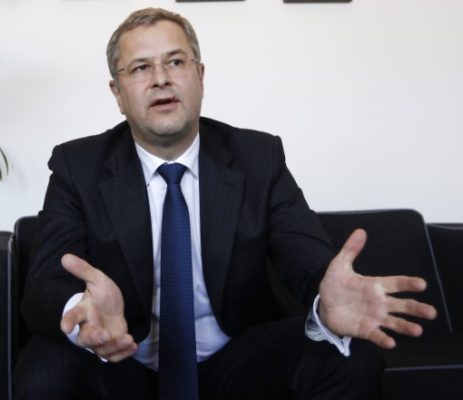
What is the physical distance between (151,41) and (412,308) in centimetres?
93

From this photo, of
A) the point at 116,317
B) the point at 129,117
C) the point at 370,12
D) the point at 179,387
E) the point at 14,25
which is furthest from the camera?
the point at 370,12

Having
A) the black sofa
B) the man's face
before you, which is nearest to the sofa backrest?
the black sofa

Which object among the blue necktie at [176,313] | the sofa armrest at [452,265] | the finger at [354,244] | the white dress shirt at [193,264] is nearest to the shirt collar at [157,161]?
the white dress shirt at [193,264]

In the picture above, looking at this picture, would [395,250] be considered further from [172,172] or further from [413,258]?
[172,172]

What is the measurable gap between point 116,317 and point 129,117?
2.06ft

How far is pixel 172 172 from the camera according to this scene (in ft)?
5.78

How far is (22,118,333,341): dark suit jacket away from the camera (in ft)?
5.56

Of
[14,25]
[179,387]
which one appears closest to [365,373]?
[179,387]

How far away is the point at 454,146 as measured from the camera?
276cm

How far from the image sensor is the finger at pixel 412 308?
1278 mm

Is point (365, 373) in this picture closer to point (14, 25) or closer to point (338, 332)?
point (338, 332)

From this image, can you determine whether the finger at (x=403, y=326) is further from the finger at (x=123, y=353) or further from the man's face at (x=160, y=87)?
the man's face at (x=160, y=87)

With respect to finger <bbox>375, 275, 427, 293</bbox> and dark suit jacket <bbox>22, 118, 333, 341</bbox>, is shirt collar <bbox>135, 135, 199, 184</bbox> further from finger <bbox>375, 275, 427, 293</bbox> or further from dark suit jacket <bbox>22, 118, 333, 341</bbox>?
finger <bbox>375, 275, 427, 293</bbox>

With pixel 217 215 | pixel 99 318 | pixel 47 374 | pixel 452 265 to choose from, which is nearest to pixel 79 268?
pixel 99 318
